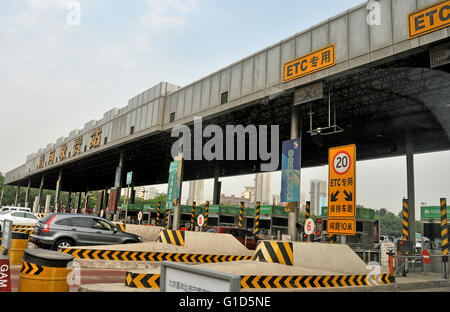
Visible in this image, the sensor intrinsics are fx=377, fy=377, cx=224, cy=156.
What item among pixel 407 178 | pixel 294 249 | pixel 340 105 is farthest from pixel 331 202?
pixel 407 178

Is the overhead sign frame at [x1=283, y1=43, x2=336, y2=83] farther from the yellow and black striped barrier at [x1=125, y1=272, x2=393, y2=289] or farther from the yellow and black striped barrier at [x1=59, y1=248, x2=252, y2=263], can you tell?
the yellow and black striped barrier at [x1=125, y1=272, x2=393, y2=289]

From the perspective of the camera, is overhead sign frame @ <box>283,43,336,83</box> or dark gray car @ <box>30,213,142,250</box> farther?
overhead sign frame @ <box>283,43,336,83</box>

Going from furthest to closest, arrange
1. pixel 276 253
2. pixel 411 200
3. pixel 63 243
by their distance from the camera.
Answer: pixel 411 200 < pixel 63 243 < pixel 276 253

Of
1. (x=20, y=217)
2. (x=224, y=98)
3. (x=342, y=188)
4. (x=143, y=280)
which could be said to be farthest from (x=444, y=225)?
(x=20, y=217)

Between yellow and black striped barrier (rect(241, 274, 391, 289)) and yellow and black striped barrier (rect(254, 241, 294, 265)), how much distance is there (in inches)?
37.0

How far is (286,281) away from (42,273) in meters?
4.77

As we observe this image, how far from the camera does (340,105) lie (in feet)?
72.7

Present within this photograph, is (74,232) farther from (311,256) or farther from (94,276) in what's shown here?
(311,256)

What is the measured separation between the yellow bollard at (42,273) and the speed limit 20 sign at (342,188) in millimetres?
8202

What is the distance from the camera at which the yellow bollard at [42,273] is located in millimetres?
5922

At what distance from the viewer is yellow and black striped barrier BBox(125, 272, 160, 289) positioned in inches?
286

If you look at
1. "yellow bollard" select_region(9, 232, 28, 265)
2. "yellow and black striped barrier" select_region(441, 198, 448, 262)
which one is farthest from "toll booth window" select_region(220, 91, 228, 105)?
"yellow bollard" select_region(9, 232, 28, 265)

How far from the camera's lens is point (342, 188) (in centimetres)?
1177

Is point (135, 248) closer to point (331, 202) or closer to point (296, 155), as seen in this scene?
point (331, 202)
